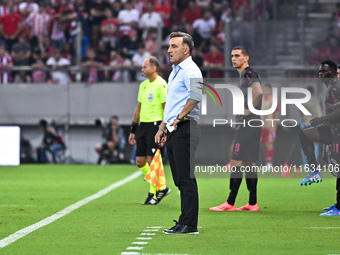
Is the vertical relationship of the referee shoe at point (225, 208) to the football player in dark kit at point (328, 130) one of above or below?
below

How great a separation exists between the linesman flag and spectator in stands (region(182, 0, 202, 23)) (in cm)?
1295

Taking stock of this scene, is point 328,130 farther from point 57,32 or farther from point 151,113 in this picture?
point 57,32

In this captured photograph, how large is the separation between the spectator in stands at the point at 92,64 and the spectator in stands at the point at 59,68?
1.92ft

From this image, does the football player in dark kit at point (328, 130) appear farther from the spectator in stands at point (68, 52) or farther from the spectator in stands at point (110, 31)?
the spectator in stands at point (68, 52)

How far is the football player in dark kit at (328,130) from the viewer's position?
9.88m

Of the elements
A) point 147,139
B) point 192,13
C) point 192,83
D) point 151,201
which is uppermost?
point 192,13

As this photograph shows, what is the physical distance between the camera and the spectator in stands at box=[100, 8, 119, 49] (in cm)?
2309

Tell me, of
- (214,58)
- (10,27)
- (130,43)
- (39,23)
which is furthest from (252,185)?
(10,27)

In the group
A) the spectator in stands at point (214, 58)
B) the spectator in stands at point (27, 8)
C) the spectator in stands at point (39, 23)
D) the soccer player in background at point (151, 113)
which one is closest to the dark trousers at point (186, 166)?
the soccer player in background at point (151, 113)

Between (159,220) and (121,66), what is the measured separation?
13.1m

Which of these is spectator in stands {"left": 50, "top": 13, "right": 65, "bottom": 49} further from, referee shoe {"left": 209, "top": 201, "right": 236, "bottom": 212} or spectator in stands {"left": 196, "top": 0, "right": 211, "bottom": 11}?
referee shoe {"left": 209, "top": 201, "right": 236, "bottom": 212}

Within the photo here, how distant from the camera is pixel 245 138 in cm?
1077

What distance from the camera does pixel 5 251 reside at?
7152mm

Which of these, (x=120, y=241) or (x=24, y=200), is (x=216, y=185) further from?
(x=120, y=241)
